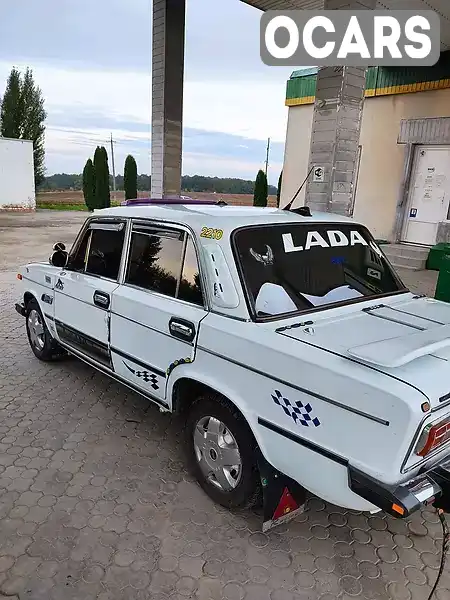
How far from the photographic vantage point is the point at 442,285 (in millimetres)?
6199

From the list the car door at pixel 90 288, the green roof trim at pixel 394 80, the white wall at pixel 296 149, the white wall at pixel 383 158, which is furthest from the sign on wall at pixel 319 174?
the car door at pixel 90 288

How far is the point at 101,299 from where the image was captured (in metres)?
3.45

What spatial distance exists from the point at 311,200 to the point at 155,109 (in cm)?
522

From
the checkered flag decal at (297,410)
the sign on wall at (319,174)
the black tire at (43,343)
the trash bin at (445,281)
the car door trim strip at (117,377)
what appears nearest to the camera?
the checkered flag decal at (297,410)

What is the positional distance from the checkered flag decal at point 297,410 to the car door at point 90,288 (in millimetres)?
1683

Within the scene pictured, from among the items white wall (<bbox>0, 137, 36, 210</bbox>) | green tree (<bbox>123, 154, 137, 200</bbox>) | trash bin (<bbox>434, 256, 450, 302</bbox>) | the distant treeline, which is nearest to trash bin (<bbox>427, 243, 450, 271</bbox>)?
trash bin (<bbox>434, 256, 450, 302</bbox>)

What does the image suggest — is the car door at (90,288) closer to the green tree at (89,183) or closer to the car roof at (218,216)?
the car roof at (218,216)

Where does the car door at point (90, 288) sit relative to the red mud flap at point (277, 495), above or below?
above

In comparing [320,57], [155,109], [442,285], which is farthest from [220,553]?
[155,109]

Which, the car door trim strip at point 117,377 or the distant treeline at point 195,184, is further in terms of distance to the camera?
the distant treeline at point 195,184

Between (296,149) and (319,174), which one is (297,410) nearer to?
(319,174)

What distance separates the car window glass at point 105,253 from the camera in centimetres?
347

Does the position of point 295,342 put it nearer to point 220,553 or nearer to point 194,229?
point 194,229

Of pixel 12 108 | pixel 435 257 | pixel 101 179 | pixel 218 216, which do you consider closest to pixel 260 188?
pixel 101 179
